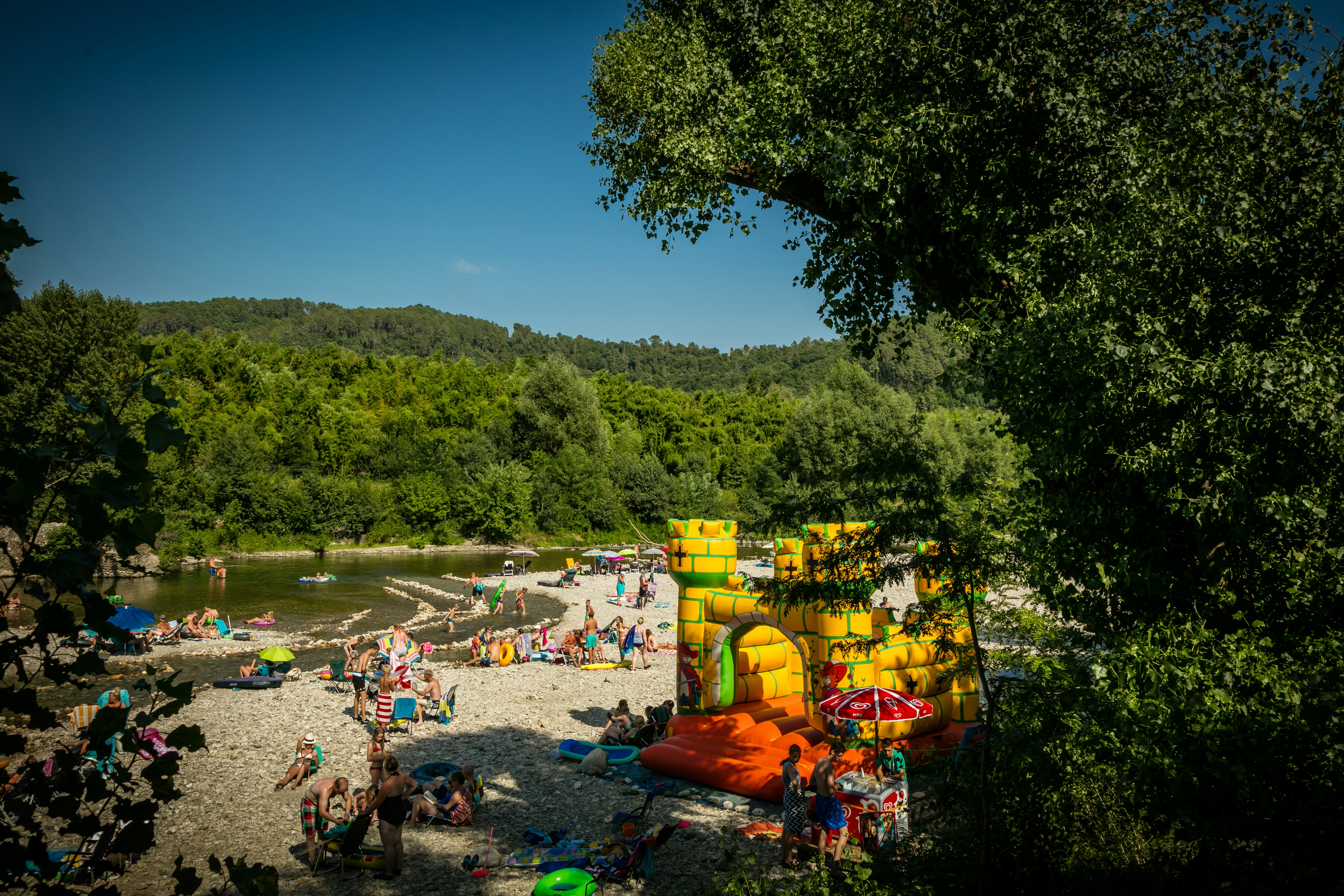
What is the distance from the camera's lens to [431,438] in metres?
56.2

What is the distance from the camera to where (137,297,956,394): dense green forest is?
120m

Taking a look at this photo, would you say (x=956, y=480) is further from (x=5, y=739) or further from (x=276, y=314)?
(x=276, y=314)

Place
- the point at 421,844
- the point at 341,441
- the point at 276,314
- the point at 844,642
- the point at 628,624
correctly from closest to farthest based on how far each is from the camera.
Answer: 1. the point at 844,642
2. the point at 421,844
3. the point at 628,624
4. the point at 341,441
5. the point at 276,314

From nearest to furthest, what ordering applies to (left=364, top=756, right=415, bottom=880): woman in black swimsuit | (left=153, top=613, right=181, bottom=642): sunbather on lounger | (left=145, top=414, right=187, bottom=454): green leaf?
(left=145, top=414, right=187, bottom=454): green leaf
(left=364, top=756, right=415, bottom=880): woman in black swimsuit
(left=153, top=613, right=181, bottom=642): sunbather on lounger

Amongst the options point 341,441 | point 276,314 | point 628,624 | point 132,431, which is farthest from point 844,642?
point 276,314

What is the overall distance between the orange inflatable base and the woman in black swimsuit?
3693 millimetres

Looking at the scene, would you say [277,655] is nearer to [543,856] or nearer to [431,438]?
[543,856]

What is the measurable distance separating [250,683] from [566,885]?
1213 cm

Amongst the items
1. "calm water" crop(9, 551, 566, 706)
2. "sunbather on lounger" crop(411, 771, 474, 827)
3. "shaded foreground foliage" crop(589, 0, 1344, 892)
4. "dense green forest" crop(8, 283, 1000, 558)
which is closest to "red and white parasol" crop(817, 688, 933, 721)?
"shaded foreground foliage" crop(589, 0, 1344, 892)

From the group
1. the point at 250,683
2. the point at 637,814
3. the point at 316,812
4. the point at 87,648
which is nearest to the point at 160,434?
the point at 87,648

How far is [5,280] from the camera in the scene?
104 inches

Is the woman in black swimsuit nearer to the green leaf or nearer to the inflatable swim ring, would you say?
the inflatable swim ring

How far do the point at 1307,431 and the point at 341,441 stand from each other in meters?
56.3

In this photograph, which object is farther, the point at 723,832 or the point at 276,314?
the point at 276,314
